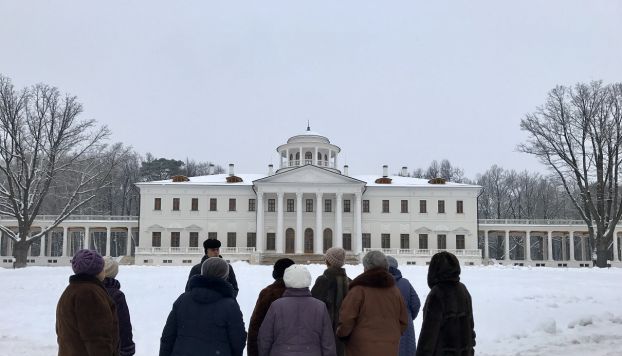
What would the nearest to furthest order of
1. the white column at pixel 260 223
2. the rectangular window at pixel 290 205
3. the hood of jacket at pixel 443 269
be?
the hood of jacket at pixel 443 269 < the white column at pixel 260 223 < the rectangular window at pixel 290 205

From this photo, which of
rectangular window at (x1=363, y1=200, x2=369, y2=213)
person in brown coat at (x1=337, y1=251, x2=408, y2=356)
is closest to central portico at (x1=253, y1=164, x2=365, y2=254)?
rectangular window at (x1=363, y1=200, x2=369, y2=213)

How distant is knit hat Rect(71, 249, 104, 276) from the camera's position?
15.7 ft

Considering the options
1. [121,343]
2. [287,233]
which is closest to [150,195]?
[287,233]

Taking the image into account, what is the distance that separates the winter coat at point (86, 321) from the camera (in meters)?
4.54

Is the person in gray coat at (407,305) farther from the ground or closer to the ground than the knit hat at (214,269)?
closer to the ground

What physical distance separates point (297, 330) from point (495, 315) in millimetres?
8753

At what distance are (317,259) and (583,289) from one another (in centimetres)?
2639

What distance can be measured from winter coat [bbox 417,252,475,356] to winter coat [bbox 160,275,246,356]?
5.85ft

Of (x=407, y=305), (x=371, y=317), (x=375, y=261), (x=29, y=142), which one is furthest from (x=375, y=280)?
(x=29, y=142)

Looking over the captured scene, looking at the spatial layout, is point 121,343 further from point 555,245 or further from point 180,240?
point 555,245

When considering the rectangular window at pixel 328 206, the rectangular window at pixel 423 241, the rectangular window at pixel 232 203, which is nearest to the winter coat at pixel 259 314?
the rectangular window at pixel 328 206

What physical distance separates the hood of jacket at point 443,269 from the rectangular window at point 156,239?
A: 43.7m

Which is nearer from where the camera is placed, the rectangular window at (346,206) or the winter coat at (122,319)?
the winter coat at (122,319)

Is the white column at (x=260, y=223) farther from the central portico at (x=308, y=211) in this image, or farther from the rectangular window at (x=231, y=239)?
the rectangular window at (x=231, y=239)
